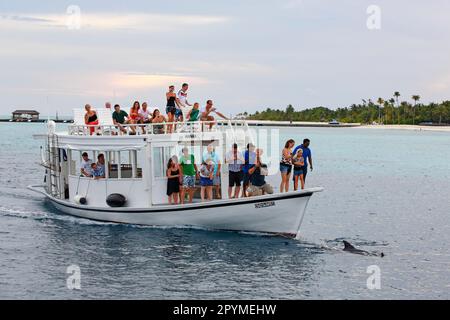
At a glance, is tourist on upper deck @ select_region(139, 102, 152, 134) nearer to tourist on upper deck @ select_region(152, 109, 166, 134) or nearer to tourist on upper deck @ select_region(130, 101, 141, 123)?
tourist on upper deck @ select_region(130, 101, 141, 123)

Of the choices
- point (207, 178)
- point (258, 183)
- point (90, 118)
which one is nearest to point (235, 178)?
point (258, 183)

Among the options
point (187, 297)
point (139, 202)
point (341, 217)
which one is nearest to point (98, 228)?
point (139, 202)

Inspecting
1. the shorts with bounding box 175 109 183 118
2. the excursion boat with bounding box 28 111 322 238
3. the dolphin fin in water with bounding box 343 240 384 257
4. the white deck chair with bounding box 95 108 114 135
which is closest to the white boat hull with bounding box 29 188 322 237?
the excursion boat with bounding box 28 111 322 238

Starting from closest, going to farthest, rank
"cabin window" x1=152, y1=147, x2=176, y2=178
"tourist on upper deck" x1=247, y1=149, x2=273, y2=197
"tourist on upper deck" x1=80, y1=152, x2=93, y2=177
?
"tourist on upper deck" x1=247, y1=149, x2=273, y2=197
"cabin window" x1=152, y1=147, x2=176, y2=178
"tourist on upper deck" x1=80, y1=152, x2=93, y2=177

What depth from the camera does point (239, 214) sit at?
24250 mm

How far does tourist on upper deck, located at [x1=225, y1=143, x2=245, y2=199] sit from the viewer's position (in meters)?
23.9

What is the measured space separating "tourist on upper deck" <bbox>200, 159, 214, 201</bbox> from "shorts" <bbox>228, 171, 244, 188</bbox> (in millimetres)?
650

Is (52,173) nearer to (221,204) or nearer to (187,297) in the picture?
(221,204)

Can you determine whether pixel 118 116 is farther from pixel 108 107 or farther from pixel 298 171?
pixel 298 171

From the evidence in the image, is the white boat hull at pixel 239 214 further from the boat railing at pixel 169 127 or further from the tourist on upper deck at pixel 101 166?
the boat railing at pixel 169 127

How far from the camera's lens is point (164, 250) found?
2316 centimetres

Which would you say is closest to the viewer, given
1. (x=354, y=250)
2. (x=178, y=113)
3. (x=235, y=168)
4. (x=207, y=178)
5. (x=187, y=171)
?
(x=235, y=168)

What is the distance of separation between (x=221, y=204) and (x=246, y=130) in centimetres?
286

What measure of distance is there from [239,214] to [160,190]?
3.20 meters
